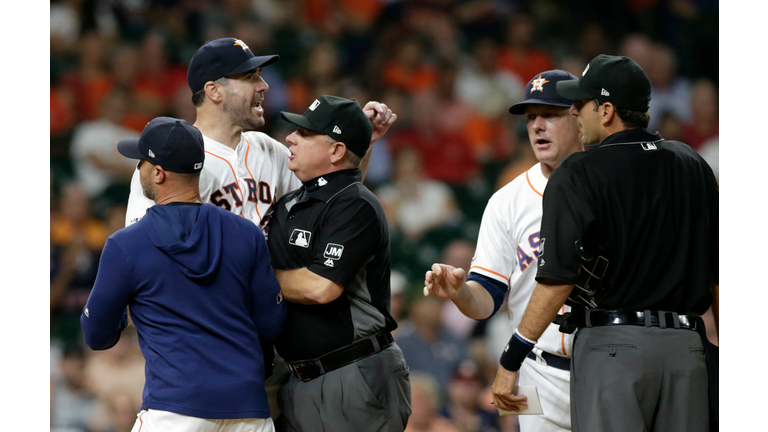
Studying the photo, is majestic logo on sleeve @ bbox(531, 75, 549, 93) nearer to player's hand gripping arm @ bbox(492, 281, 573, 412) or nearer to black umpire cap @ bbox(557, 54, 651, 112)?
black umpire cap @ bbox(557, 54, 651, 112)

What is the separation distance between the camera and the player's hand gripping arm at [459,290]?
2939 millimetres

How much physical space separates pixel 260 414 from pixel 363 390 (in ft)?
1.45

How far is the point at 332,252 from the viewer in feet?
9.73

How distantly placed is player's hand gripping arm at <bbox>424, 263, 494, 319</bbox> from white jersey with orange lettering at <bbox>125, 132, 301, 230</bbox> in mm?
785

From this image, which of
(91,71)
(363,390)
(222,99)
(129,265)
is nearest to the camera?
(129,265)

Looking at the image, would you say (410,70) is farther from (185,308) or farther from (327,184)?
(185,308)

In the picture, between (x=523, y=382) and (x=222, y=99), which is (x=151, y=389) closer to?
(x=222, y=99)

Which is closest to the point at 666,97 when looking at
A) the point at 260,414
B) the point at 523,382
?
the point at 523,382

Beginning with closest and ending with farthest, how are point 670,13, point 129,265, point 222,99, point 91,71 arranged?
point 129,265 → point 222,99 → point 91,71 → point 670,13

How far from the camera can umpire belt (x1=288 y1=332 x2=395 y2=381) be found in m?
3.03

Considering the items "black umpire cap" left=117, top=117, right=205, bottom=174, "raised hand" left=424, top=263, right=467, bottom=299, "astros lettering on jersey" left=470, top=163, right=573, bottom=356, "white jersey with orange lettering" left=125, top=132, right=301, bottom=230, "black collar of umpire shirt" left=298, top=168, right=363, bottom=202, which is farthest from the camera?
"astros lettering on jersey" left=470, top=163, right=573, bottom=356

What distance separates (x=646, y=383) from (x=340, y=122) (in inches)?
59.7

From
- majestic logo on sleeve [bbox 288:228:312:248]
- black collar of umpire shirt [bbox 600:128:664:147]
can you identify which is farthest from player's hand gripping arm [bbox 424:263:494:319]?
black collar of umpire shirt [bbox 600:128:664:147]

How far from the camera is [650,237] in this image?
8.83 ft
